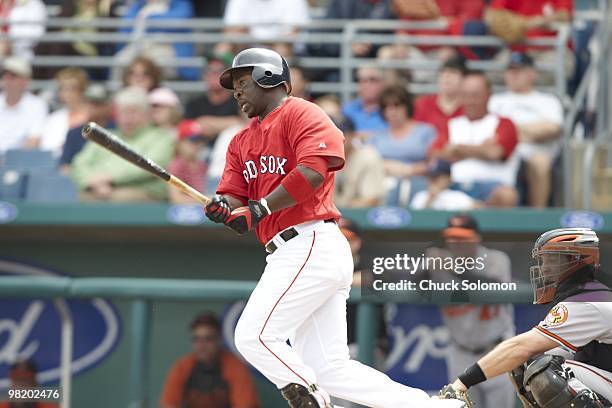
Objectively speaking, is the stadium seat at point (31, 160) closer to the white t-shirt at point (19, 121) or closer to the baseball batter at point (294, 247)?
the white t-shirt at point (19, 121)

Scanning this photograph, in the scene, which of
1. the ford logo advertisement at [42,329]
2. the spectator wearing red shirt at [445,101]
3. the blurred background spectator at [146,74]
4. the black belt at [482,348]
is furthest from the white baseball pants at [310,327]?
the blurred background spectator at [146,74]

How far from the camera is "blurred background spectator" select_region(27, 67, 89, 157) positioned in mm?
8555

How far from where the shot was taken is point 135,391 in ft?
19.5

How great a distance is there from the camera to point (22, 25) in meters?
9.76

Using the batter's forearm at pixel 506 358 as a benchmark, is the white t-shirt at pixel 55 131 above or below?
above

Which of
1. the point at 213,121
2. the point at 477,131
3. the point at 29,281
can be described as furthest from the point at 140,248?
the point at 477,131

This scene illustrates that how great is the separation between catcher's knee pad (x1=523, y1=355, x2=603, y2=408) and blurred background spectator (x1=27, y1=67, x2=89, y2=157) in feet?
16.1

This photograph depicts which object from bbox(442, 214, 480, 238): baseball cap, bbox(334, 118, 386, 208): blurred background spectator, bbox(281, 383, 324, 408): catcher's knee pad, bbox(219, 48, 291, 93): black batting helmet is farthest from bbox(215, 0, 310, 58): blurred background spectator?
bbox(281, 383, 324, 408): catcher's knee pad

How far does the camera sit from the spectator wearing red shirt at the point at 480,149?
7.70 meters

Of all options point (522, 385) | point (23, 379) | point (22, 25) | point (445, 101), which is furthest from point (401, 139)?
point (22, 25)

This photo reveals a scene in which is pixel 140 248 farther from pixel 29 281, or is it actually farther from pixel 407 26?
pixel 407 26

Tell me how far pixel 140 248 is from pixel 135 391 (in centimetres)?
198

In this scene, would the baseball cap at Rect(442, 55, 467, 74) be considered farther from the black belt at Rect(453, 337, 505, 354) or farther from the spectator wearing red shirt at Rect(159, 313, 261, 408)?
the spectator wearing red shirt at Rect(159, 313, 261, 408)

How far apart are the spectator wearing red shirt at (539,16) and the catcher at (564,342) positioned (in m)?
4.12
